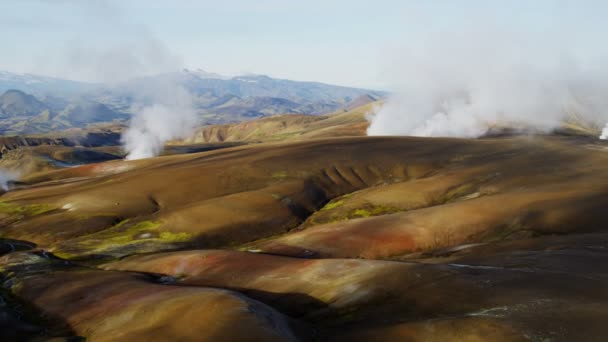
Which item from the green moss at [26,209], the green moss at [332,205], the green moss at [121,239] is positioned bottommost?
the green moss at [121,239]

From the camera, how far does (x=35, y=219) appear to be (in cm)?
12506

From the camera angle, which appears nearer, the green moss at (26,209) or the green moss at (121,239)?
the green moss at (121,239)

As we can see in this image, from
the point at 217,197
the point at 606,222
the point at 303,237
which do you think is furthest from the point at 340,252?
the point at 217,197

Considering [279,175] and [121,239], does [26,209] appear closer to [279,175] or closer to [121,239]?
[121,239]

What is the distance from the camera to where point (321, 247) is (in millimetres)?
88250

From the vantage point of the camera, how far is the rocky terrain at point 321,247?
4531cm

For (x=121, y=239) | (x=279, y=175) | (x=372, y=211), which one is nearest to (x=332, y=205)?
(x=372, y=211)

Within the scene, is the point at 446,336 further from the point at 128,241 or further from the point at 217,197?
the point at 217,197

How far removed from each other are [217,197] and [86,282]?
64.2 metres

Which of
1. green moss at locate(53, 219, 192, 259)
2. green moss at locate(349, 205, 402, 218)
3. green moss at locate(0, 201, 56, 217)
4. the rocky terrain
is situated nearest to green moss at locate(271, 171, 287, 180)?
the rocky terrain

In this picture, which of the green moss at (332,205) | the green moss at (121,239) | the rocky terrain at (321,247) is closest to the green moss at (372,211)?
the rocky terrain at (321,247)

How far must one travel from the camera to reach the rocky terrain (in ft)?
149

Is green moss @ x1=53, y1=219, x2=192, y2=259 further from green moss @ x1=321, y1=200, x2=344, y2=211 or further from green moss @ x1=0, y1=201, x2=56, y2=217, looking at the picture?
green moss @ x1=321, y1=200, x2=344, y2=211

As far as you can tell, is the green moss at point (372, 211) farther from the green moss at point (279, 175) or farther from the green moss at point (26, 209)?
the green moss at point (26, 209)
